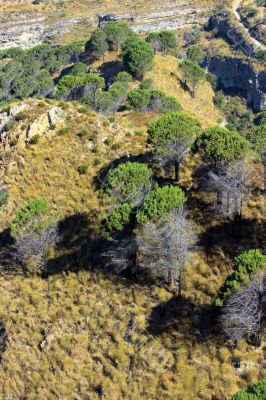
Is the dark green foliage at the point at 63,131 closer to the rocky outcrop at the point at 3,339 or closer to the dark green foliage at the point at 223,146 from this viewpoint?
the dark green foliage at the point at 223,146

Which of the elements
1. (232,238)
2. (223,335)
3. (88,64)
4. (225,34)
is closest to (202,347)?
(223,335)

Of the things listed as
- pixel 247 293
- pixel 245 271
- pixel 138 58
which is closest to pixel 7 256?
pixel 245 271

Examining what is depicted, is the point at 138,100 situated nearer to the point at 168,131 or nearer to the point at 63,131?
the point at 63,131

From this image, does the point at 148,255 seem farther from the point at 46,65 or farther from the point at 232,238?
the point at 46,65

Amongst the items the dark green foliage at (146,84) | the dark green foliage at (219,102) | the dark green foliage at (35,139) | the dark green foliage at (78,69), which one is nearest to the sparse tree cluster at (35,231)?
the dark green foliage at (35,139)

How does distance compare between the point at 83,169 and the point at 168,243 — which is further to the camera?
the point at 83,169

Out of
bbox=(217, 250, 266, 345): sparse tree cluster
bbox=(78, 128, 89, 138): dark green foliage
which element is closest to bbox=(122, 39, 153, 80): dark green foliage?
bbox=(78, 128, 89, 138): dark green foliage

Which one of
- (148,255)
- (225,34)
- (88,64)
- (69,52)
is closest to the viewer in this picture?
(148,255)

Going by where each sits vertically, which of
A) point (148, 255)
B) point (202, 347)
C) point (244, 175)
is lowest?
point (202, 347)
